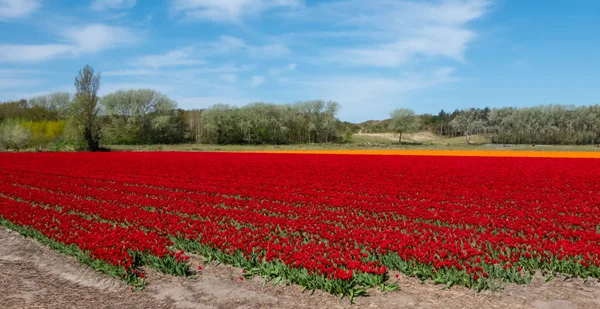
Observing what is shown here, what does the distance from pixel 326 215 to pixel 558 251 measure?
20.1ft

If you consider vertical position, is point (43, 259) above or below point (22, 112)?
below

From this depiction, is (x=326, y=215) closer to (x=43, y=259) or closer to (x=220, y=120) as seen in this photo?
(x=43, y=259)

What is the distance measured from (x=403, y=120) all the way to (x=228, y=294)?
118m

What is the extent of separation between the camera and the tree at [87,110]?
64375 mm

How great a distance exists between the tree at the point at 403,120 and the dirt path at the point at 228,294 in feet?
381

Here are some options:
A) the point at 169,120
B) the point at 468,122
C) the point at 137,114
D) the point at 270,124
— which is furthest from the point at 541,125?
the point at 137,114

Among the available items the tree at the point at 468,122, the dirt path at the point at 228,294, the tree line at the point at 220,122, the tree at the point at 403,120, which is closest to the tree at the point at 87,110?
the tree line at the point at 220,122

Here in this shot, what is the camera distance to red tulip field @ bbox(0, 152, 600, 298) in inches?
329

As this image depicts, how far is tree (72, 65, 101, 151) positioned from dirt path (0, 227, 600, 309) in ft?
198

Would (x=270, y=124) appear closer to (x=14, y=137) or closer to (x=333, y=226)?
(x=14, y=137)

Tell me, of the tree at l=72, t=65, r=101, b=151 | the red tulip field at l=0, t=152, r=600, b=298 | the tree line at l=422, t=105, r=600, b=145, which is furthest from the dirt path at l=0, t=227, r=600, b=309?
the tree line at l=422, t=105, r=600, b=145

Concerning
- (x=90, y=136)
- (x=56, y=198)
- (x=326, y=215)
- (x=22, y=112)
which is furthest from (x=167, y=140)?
(x=326, y=215)

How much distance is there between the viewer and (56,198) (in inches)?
655

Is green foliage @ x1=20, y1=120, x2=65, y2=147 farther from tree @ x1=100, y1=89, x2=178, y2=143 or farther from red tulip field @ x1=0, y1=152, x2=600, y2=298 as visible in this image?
red tulip field @ x1=0, y1=152, x2=600, y2=298
